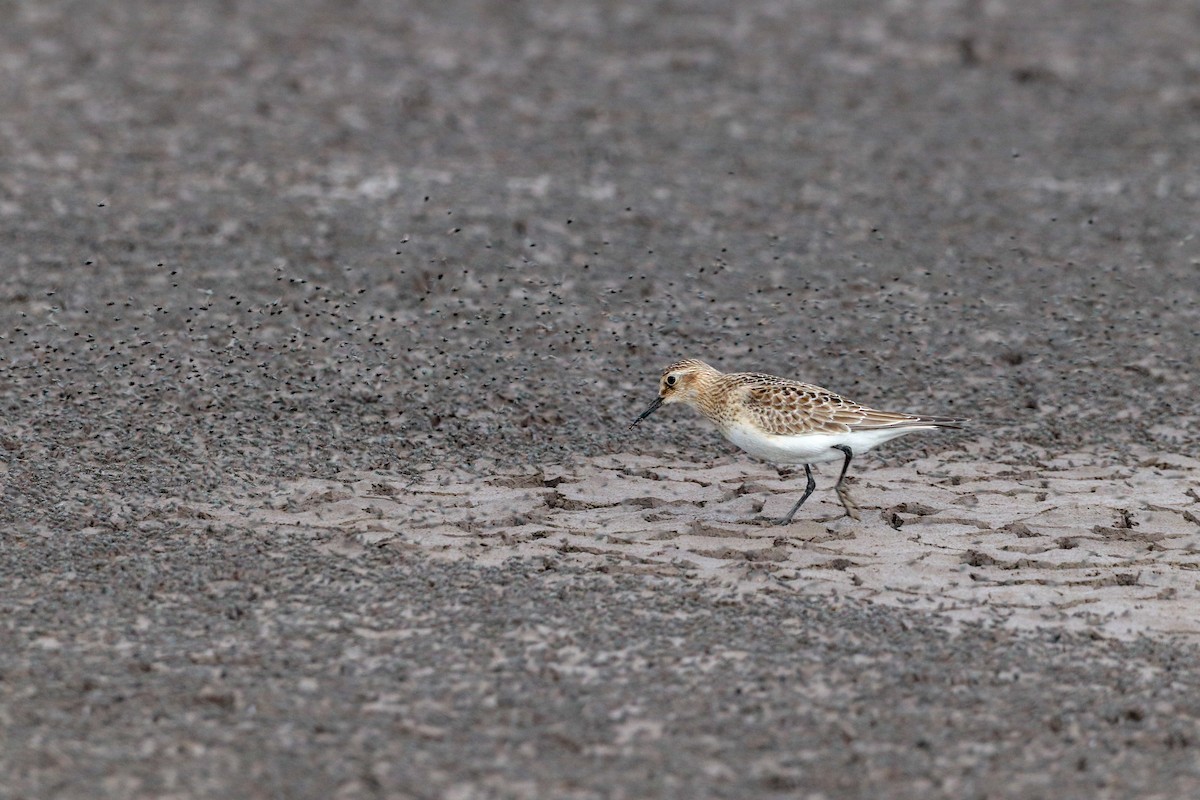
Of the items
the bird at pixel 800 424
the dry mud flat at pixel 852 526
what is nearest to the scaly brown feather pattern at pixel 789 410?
the bird at pixel 800 424

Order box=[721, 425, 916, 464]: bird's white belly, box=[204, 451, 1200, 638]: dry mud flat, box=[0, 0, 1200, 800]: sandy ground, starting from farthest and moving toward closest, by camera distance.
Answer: box=[721, 425, 916, 464]: bird's white belly < box=[204, 451, 1200, 638]: dry mud flat < box=[0, 0, 1200, 800]: sandy ground

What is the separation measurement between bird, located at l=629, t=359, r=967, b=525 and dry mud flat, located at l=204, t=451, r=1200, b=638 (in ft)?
1.39

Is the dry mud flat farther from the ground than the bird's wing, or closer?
closer

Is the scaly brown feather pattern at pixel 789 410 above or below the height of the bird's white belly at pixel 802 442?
above

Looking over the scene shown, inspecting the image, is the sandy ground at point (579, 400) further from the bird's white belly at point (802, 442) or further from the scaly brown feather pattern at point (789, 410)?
the scaly brown feather pattern at point (789, 410)

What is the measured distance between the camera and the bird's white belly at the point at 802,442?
980 cm

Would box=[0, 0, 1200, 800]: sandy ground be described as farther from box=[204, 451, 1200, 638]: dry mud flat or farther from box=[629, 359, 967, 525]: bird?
box=[629, 359, 967, 525]: bird

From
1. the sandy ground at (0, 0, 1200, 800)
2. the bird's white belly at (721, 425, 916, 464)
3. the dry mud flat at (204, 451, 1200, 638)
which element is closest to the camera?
the sandy ground at (0, 0, 1200, 800)

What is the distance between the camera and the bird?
981 cm

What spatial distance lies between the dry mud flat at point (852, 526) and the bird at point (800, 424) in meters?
0.42

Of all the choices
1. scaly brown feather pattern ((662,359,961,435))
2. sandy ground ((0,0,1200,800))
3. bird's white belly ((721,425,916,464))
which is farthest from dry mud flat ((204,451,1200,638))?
scaly brown feather pattern ((662,359,961,435))

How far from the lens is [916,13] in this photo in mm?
22328

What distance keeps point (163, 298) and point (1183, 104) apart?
11.9 m

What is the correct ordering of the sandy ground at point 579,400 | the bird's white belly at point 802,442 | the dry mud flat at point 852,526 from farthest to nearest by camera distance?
1. the bird's white belly at point 802,442
2. the dry mud flat at point 852,526
3. the sandy ground at point 579,400
